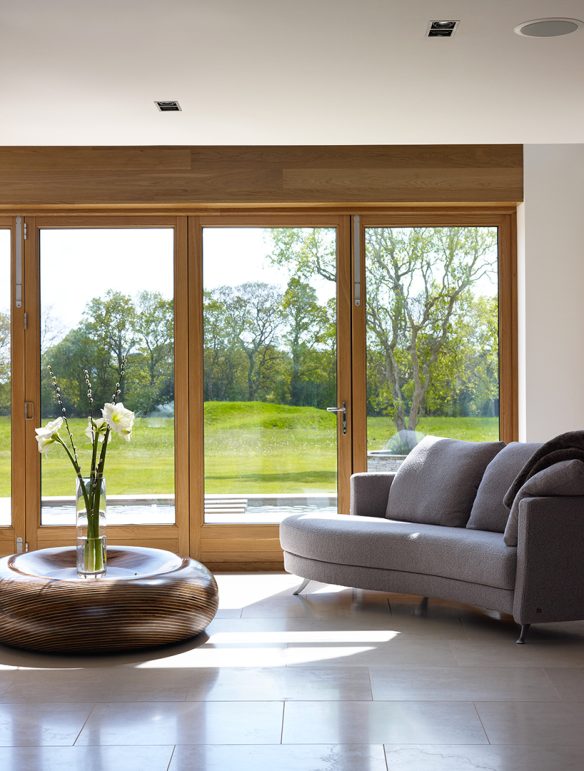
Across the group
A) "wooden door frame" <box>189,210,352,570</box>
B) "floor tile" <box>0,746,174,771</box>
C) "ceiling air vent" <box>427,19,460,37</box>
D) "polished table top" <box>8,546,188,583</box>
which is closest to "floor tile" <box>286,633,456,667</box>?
"polished table top" <box>8,546,188,583</box>

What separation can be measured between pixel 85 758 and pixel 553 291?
421 centimetres

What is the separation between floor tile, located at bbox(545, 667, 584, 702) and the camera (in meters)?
3.55

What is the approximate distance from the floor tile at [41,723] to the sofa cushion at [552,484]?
2.08 metres

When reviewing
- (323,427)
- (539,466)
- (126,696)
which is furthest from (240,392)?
(126,696)

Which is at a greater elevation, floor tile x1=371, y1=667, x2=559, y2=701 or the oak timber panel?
the oak timber panel

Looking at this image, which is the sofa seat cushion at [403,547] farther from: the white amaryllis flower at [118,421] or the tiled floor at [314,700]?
the white amaryllis flower at [118,421]

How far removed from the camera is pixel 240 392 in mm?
6262

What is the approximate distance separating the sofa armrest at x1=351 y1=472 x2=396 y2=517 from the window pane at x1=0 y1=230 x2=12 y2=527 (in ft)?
7.62

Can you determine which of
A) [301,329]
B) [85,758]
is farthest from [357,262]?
[85,758]

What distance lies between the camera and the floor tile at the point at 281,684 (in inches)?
140

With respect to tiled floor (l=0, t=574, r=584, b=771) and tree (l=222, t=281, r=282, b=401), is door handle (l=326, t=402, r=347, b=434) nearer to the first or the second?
tree (l=222, t=281, r=282, b=401)

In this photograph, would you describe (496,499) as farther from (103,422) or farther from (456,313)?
(103,422)

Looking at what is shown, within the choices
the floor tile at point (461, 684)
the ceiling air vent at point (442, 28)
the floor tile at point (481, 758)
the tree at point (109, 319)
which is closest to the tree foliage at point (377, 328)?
the tree at point (109, 319)

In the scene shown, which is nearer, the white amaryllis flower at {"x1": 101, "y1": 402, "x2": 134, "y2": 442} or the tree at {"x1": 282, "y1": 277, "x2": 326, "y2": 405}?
the white amaryllis flower at {"x1": 101, "y1": 402, "x2": 134, "y2": 442}
